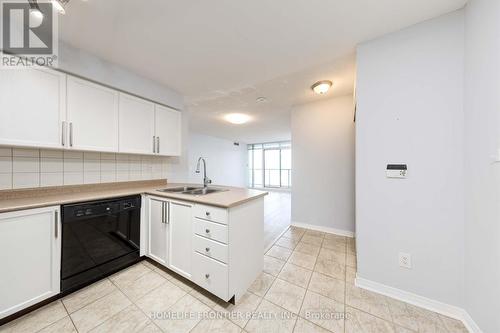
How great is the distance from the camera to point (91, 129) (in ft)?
6.11

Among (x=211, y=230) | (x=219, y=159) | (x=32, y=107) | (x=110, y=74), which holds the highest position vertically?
(x=110, y=74)

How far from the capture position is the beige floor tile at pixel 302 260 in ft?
6.68

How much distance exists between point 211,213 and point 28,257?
1428 millimetres

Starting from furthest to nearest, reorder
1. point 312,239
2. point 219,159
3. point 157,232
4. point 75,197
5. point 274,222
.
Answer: point 219,159 → point 274,222 → point 312,239 → point 157,232 → point 75,197

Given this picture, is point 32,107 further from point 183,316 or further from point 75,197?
point 183,316

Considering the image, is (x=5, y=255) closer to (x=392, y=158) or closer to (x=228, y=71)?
(x=228, y=71)

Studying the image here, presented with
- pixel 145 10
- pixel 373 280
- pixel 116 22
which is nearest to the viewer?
pixel 145 10

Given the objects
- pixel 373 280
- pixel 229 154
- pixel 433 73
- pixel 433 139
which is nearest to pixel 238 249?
pixel 373 280

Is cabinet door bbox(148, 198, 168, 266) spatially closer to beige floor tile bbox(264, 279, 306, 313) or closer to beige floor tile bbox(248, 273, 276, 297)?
beige floor tile bbox(248, 273, 276, 297)

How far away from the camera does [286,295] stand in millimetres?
1542

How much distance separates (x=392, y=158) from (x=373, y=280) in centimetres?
117

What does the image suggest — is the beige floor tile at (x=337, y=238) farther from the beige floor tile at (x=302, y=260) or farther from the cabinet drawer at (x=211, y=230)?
the cabinet drawer at (x=211, y=230)

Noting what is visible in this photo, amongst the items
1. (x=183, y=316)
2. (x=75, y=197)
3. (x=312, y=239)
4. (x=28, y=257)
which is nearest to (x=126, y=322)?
(x=183, y=316)

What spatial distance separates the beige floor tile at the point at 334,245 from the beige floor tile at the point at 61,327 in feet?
8.99
